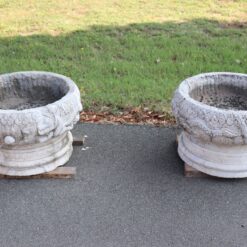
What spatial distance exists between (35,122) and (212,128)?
1177 mm

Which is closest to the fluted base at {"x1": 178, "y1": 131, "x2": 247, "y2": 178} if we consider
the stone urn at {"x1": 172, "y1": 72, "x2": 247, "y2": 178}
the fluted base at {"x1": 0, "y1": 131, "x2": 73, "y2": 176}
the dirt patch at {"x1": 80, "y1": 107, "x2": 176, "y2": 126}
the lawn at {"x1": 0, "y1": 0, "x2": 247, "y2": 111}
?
the stone urn at {"x1": 172, "y1": 72, "x2": 247, "y2": 178}

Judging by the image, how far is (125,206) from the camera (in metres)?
3.08

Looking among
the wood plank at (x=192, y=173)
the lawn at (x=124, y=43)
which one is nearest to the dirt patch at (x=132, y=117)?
the lawn at (x=124, y=43)

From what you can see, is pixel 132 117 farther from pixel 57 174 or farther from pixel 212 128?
pixel 212 128

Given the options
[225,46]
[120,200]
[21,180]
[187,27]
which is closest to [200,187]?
[120,200]

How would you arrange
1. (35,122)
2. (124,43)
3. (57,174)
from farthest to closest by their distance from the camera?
(124,43) < (57,174) < (35,122)

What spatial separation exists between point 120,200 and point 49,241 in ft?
1.92

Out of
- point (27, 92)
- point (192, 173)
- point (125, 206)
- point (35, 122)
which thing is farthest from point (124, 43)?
point (125, 206)

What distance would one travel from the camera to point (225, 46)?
19.0 feet

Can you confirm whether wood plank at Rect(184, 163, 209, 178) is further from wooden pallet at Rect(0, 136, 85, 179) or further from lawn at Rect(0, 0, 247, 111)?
lawn at Rect(0, 0, 247, 111)

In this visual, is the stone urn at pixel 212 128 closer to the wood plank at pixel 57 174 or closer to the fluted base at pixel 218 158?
the fluted base at pixel 218 158

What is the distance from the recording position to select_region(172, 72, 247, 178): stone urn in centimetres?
303

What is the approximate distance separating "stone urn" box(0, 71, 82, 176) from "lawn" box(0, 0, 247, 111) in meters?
0.81

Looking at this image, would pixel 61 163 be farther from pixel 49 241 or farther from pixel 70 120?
pixel 49 241
